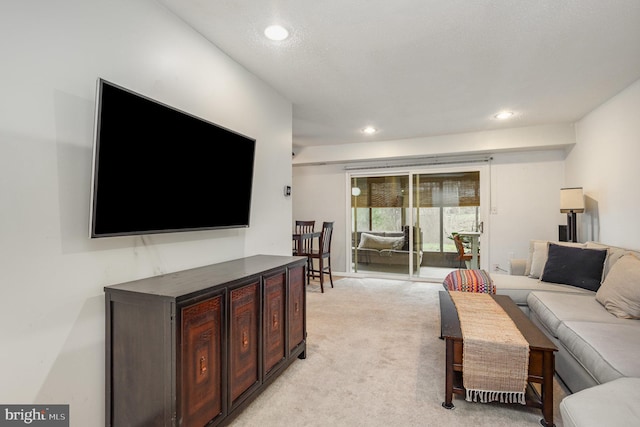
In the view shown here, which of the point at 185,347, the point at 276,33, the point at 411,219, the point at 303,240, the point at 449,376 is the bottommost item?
the point at 449,376

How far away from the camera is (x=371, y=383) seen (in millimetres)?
2193

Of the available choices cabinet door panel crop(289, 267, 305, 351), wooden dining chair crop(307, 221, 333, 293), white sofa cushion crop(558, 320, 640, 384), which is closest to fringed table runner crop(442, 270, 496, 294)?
white sofa cushion crop(558, 320, 640, 384)

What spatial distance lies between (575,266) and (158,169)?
3662mm

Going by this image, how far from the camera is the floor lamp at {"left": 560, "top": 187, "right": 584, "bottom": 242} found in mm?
3707

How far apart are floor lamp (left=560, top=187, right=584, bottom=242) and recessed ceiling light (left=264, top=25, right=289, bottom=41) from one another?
3699 mm

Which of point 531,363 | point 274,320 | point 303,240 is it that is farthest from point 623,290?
point 303,240

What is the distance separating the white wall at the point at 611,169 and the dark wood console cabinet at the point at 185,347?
345 cm

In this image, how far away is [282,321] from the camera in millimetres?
2287

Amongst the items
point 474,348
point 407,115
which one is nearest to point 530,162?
point 407,115

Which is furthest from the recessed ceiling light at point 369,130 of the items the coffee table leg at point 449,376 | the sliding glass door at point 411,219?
the coffee table leg at point 449,376

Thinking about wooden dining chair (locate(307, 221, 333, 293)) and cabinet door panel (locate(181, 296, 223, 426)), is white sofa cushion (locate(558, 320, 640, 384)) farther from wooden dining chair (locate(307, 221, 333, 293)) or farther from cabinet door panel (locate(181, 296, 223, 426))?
wooden dining chair (locate(307, 221, 333, 293))

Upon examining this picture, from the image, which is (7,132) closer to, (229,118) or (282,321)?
(229,118)

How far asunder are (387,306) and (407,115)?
2.41m

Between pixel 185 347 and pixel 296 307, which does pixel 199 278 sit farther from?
pixel 296 307
